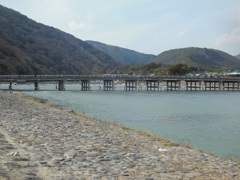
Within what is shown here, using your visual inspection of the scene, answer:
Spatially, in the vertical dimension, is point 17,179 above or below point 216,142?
above

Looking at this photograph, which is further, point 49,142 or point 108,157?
point 49,142

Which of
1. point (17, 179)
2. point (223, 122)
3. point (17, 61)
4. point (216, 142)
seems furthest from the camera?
point (17, 61)

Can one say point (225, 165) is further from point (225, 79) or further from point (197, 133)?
point (225, 79)

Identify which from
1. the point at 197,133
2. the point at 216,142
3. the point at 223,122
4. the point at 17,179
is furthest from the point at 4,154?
the point at 223,122

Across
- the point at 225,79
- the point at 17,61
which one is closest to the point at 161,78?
the point at 225,79

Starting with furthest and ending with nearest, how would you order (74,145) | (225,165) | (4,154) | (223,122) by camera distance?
1. (223,122)
2. (74,145)
3. (225,165)
4. (4,154)

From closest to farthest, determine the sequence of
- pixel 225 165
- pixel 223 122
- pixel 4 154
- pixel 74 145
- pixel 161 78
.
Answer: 1. pixel 4 154
2. pixel 225 165
3. pixel 74 145
4. pixel 223 122
5. pixel 161 78

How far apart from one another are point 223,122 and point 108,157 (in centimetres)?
2622

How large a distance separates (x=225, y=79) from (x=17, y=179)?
132 m

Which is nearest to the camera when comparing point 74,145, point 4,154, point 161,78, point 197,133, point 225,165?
point 4,154

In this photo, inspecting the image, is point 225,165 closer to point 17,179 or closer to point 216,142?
point 17,179

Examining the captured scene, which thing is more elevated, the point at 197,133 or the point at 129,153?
the point at 129,153

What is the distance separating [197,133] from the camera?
27484mm

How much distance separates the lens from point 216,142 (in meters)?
23.1
